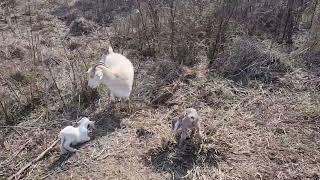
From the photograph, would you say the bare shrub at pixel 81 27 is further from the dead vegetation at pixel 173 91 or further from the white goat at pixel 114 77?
the white goat at pixel 114 77

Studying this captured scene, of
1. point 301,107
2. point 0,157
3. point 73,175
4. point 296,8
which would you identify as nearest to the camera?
point 73,175

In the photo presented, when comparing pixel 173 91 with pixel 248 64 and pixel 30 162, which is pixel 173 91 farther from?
pixel 30 162

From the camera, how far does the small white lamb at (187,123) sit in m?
3.61

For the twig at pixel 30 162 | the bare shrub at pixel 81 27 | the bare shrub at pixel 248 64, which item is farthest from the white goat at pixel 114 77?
the bare shrub at pixel 81 27

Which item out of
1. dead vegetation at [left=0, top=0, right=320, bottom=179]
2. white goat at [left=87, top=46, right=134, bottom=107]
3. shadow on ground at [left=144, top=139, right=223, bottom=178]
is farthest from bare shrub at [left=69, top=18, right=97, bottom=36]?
shadow on ground at [left=144, top=139, right=223, bottom=178]

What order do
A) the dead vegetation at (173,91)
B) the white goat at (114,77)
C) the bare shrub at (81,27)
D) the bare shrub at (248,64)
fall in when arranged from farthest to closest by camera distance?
1. the bare shrub at (81,27)
2. the bare shrub at (248,64)
3. the white goat at (114,77)
4. the dead vegetation at (173,91)

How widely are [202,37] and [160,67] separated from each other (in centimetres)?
78

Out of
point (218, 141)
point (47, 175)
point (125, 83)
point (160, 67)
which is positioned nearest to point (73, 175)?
point (47, 175)

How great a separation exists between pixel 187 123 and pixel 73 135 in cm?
99

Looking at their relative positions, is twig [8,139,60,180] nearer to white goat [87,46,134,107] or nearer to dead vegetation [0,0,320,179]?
dead vegetation [0,0,320,179]

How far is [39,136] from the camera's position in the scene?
13.4 ft

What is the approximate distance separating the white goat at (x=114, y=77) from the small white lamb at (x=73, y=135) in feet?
1.32

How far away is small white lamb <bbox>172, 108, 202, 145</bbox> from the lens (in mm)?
3609

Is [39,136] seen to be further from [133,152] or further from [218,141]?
[218,141]
